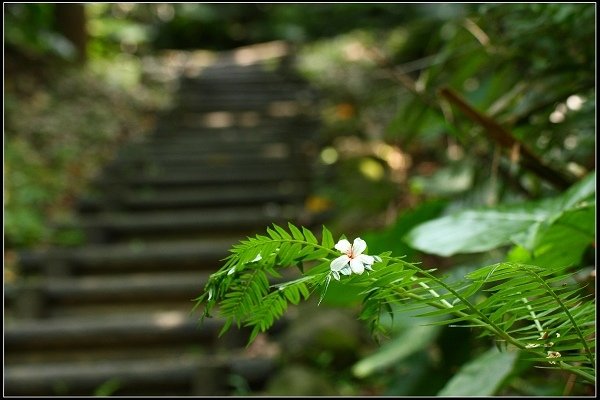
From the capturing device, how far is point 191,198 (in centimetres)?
403

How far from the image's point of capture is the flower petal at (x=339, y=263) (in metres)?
0.39

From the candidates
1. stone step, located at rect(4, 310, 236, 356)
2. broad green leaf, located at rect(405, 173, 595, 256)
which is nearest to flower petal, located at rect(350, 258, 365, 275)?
broad green leaf, located at rect(405, 173, 595, 256)

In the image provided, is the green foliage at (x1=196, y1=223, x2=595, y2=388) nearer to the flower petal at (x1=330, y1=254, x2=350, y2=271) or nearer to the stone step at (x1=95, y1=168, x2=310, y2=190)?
the flower petal at (x1=330, y1=254, x2=350, y2=271)

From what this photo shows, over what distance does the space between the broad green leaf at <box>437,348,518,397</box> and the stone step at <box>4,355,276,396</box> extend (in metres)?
1.33

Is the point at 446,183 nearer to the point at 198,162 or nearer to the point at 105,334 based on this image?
the point at 105,334

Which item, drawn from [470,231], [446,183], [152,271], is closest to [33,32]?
[152,271]

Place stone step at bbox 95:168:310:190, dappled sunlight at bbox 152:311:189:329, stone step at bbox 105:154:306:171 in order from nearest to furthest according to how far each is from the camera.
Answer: dappled sunlight at bbox 152:311:189:329 < stone step at bbox 95:168:310:190 < stone step at bbox 105:154:306:171

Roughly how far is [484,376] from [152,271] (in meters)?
2.56

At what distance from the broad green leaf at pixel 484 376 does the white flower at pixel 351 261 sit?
1.92ft

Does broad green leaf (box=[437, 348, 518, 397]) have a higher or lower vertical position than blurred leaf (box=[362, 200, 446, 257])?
lower

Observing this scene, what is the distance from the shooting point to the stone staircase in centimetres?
223

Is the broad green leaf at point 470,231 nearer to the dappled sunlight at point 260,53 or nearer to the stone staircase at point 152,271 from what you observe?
the stone staircase at point 152,271

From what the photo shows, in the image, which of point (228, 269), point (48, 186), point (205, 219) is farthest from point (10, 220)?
point (228, 269)

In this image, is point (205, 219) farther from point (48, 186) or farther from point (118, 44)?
point (118, 44)
